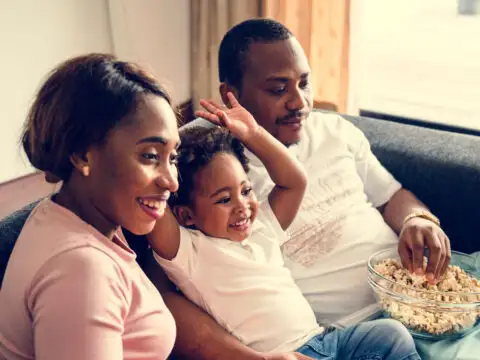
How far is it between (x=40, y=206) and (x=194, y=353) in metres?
0.47

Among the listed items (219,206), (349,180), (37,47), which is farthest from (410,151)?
(37,47)

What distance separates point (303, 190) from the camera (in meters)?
1.46

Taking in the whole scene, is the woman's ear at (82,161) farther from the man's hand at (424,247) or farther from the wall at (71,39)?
the wall at (71,39)

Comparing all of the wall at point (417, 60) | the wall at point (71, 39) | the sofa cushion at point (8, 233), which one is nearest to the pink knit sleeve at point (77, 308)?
the sofa cushion at point (8, 233)

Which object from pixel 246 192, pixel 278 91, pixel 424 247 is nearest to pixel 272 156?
pixel 246 192

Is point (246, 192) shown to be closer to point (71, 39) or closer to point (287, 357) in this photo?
point (287, 357)

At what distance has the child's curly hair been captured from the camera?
4.29 feet

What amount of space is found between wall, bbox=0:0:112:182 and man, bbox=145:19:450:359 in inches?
61.0

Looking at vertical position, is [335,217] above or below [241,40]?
below

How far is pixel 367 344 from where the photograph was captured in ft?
4.15

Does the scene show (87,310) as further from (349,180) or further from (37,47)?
(37,47)

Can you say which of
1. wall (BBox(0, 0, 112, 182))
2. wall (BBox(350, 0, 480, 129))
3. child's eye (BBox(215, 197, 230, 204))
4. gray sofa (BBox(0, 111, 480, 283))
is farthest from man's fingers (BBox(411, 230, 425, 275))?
wall (BBox(0, 0, 112, 182))

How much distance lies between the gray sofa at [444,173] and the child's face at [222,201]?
0.66 m

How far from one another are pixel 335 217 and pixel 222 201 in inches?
15.8
